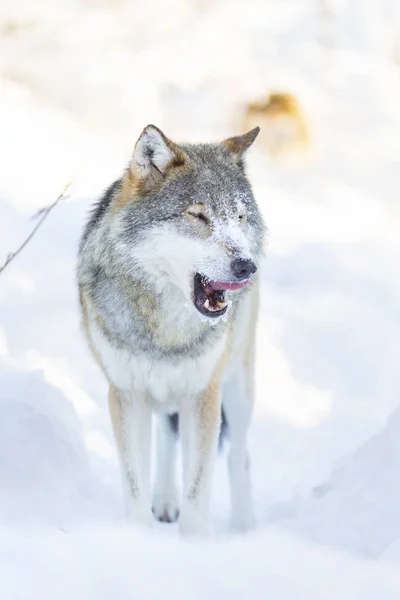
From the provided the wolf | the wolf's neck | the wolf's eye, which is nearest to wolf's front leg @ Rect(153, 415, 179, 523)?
the wolf

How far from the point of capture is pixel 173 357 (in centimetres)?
398

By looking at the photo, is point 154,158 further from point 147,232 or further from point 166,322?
point 166,322

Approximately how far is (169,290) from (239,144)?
84cm

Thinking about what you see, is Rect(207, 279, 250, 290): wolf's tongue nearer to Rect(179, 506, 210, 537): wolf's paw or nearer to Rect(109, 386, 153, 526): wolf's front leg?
Rect(109, 386, 153, 526): wolf's front leg

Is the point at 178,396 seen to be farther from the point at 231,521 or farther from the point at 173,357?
the point at 231,521

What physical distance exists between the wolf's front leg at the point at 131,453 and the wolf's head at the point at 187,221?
613 millimetres

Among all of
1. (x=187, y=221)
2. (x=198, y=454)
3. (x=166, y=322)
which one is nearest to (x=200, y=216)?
(x=187, y=221)

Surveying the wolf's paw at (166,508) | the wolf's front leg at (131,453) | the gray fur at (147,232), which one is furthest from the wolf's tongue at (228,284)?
the wolf's paw at (166,508)

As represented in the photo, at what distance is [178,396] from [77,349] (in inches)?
86.6

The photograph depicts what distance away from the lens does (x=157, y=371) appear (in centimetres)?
399

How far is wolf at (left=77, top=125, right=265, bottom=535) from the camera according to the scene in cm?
369

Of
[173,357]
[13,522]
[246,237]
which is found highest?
[246,237]

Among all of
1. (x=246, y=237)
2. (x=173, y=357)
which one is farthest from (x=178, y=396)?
(x=246, y=237)

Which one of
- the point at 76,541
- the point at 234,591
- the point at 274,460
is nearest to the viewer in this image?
the point at 234,591
